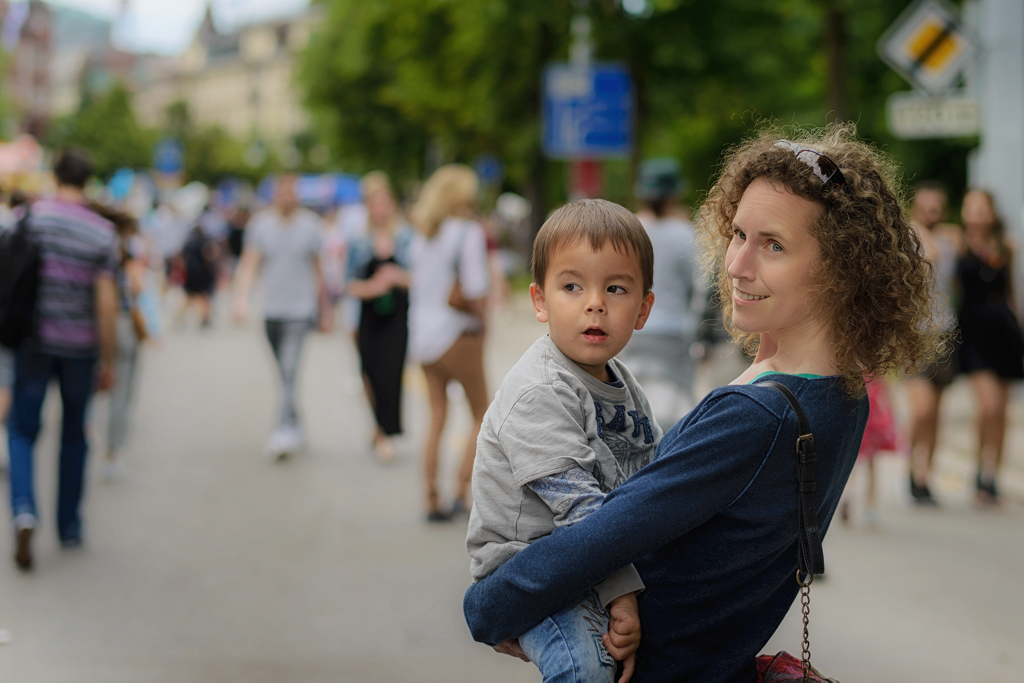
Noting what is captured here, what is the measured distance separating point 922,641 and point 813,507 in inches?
138

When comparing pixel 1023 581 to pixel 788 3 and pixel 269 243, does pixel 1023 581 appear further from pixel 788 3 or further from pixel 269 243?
pixel 788 3

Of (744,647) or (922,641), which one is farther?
(922,641)

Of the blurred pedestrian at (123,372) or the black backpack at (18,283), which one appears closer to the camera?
the black backpack at (18,283)

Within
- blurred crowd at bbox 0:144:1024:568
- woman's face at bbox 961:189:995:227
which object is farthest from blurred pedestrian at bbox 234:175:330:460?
woman's face at bbox 961:189:995:227

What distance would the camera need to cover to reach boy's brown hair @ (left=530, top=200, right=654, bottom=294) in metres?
1.83

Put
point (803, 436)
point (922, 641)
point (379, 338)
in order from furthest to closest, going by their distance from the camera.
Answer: point (379, 338)
point (922, 641)
point (803, 436)

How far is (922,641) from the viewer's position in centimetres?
475

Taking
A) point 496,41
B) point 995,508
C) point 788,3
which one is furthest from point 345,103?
point 995,508

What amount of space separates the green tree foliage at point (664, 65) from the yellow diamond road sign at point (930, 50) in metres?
4.39

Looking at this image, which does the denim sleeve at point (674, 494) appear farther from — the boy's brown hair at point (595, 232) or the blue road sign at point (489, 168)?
the blue road sign at point (489, 168)

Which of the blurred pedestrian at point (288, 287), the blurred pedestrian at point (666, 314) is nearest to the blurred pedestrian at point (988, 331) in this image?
the blurred pedestrian at point (666, 314)

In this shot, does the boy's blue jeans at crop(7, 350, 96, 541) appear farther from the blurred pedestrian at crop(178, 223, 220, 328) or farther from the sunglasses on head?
the blurred pedestrian at crop(178, 223, 220, 328)

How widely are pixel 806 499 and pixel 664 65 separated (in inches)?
735

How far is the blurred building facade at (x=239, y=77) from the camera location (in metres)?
135
